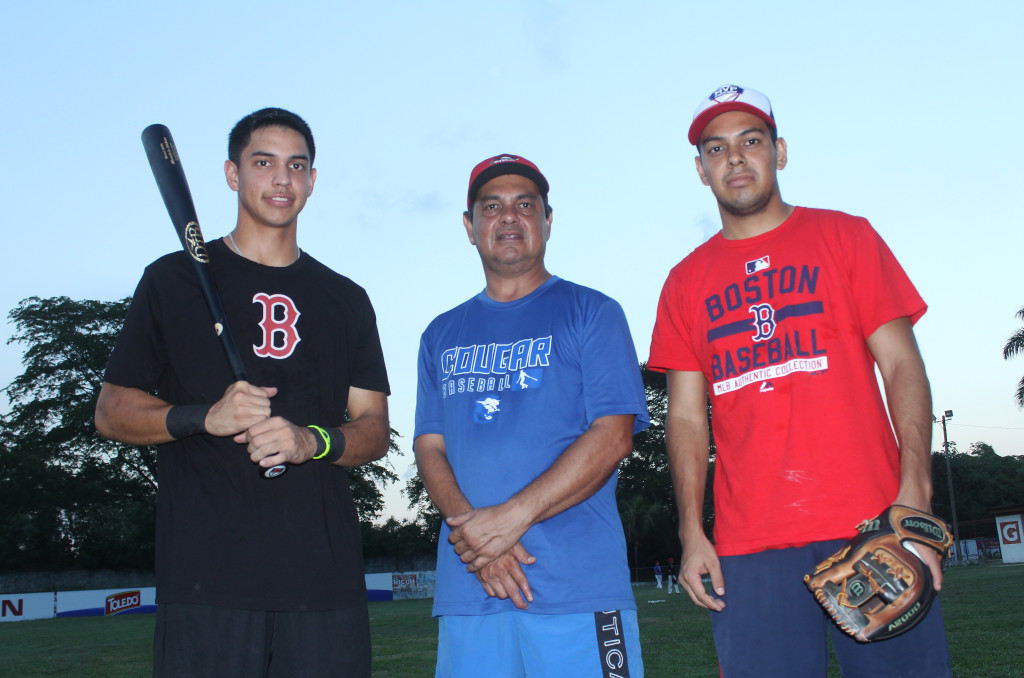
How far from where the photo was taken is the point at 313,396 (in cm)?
324

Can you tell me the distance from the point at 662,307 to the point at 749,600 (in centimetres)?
127

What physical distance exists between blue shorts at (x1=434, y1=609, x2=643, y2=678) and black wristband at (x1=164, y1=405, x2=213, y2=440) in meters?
1.34

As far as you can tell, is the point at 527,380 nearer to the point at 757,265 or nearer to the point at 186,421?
the point at 757,265

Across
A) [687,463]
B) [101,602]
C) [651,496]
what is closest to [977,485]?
[651,496]

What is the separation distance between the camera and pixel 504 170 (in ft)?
13.0

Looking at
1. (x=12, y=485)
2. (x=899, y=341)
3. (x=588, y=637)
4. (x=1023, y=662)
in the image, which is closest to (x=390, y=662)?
(x=1023, y=662)

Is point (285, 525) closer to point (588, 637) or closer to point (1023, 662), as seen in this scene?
point (588, 637)

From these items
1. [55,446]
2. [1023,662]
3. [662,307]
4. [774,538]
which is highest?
[55,446]

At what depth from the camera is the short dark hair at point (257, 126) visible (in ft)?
11.5

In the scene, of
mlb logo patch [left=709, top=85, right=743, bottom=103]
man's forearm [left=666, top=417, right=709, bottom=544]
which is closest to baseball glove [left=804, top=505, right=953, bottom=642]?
man's forearm [left=666, top=417, right=709, bottom=544]

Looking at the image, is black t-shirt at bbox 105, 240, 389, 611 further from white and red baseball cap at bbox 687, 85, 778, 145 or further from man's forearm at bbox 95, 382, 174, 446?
white and red baseball cap at bbox 687, 85, 778, 145

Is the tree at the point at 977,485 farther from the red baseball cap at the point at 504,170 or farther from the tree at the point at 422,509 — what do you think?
the red baseball cap at the point at 504,170

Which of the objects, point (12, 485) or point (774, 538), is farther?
point (12, 485)

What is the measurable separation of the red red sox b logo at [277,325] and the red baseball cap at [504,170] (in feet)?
3.87
